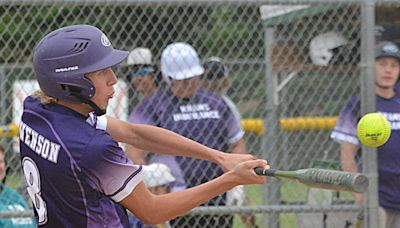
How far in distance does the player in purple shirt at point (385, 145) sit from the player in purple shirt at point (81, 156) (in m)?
2.47

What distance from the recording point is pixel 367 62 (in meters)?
5.77

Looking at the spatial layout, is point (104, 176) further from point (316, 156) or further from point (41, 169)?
point (316, 156)

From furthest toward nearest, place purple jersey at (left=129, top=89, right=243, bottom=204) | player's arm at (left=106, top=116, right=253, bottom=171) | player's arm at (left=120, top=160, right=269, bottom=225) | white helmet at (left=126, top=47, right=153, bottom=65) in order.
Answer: white helmet at (left=126, top=47, right=153, bottom=65) < purple jersey at (left=129, top=89, right=243, bottom=204) < player's arm at (left=106, top=116, right=253, bottom=171) < player's arm at (left=120, top=160, right=269, bottom=225)

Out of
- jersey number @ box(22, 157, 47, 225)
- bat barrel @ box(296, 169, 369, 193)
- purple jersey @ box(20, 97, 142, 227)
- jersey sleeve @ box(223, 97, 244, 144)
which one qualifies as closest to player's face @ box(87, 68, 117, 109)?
purple jersey @ box(20, 97, 142, 227)

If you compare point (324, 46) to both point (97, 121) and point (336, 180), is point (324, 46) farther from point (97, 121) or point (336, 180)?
point (336, 180)

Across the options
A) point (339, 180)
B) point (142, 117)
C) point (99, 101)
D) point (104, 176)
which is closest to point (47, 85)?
point (99, 101)

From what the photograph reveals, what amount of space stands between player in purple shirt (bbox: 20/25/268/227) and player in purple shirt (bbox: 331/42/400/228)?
2470 mm

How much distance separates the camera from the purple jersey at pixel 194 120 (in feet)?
21.1

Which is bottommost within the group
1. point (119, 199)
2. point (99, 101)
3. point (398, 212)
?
point (398, 212)

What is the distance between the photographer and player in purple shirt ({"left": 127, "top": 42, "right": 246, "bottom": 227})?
253 inches

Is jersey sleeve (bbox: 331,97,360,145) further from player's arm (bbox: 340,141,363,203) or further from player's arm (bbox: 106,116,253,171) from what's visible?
player's arm (bbox: 106,116,253,171)

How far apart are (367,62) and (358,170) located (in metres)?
0.90

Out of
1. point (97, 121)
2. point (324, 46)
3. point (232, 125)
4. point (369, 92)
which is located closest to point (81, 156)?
point (97, 121)

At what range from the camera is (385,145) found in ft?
20.6
